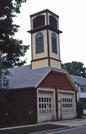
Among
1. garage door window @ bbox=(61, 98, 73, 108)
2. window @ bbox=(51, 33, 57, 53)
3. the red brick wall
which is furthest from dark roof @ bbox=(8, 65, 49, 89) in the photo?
garage door window @ bbox=(61, 98, 73, 108)

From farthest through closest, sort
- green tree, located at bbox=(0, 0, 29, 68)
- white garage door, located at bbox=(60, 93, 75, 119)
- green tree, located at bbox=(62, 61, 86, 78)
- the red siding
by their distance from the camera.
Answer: green tree, located at bbox=(62, 61, 86, 78) < white garage door, located at bbox=(60, 93, 75, 119) < the red siding < green tree, located at bbox=(0, 0, 29, 68)

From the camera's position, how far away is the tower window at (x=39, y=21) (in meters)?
38.4

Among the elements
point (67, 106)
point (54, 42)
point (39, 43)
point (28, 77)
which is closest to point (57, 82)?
point (28, 77)

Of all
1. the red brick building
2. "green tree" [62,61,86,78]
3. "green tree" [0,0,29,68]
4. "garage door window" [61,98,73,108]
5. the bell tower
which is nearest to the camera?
"green tree" [0,0,29,68]

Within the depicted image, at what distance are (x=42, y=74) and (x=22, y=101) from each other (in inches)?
124

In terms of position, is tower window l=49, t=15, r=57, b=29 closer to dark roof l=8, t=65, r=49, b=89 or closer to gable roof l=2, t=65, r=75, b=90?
gable roof l=2, t=65, r=75, b=90

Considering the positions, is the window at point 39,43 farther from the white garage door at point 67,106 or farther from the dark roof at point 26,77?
the white garage door at point 67,106

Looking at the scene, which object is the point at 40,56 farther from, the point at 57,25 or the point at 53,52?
the point at 57,25

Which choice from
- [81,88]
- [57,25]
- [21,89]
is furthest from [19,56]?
[81,88]

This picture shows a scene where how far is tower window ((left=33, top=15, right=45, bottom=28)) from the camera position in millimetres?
38425

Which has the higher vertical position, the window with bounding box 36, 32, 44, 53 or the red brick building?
the window with bounding box 36, 32, 44, 53

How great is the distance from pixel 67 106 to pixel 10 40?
14.7 metres

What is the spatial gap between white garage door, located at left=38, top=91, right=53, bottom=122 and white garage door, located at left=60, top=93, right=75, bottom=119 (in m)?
1.81

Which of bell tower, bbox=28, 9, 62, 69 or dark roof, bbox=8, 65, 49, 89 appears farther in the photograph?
bell tower, bbox=28, 9, 62, 69
